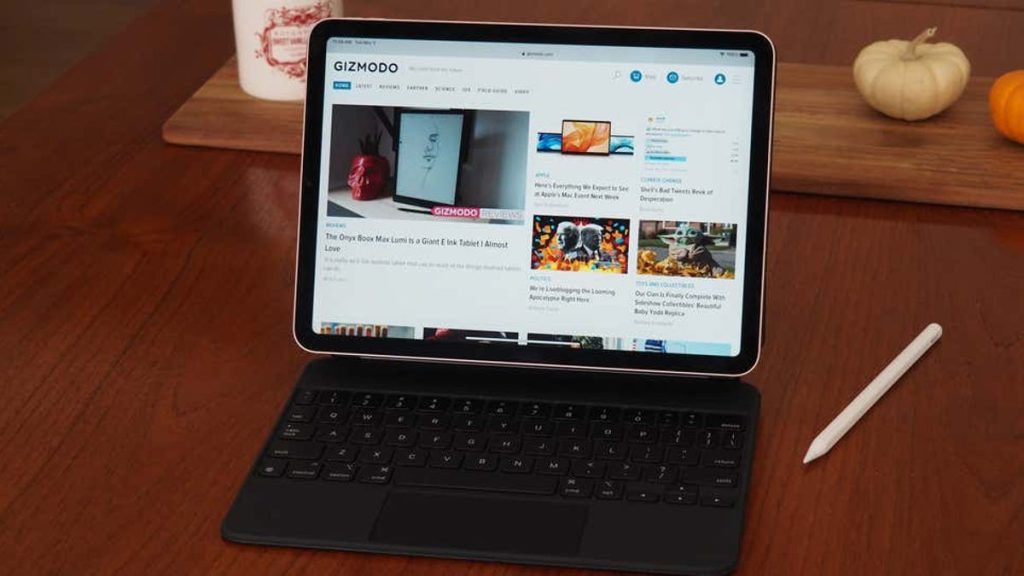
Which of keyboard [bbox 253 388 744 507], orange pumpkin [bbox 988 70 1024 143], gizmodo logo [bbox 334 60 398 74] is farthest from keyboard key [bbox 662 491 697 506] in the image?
orange pumpkin [bbox 988 70 1024 143]

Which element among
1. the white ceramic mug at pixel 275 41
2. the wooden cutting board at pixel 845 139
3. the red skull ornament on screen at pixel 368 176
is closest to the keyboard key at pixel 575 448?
the red skull ornament on screen at pixel 368 176

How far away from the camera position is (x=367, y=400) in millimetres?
931

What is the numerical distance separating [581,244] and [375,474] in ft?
0.69

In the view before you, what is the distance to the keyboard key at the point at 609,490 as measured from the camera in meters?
0.84

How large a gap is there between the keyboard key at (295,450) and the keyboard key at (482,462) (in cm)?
9

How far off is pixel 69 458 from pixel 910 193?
2.36 ft

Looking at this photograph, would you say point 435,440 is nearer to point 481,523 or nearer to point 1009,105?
point 481,523

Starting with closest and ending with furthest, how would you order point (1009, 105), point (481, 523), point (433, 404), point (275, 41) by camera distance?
point (481, 523)
point (433, 404)
point (1009, 105)
point (275, 41)

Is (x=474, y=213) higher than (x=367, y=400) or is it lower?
higher

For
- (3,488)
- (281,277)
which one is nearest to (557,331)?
(281,277)

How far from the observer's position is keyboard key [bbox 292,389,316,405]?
929 mm

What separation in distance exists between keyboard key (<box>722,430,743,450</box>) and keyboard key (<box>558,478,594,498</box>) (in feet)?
0.31

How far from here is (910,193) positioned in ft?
3.93

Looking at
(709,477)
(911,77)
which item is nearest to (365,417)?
(709,477)
